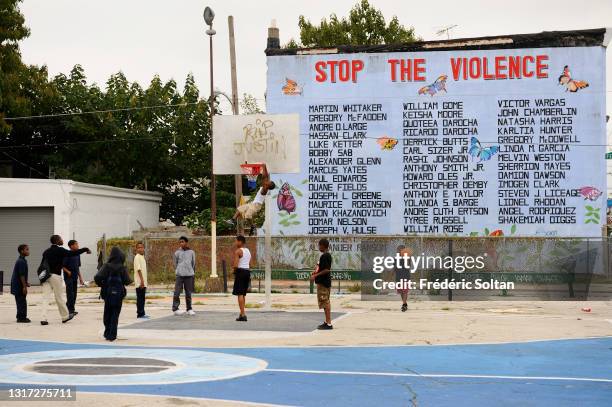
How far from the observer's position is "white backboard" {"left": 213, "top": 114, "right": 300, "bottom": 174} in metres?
25.9

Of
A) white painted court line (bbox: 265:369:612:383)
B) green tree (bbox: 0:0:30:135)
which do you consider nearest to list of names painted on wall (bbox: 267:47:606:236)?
green tree (bbox: 0:0:30:135)

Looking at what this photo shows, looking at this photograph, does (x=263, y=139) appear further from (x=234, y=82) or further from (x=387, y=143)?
(x=387, y=143)

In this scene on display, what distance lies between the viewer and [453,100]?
37.4 m

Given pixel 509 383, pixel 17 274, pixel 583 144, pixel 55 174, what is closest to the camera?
pixel 509 383

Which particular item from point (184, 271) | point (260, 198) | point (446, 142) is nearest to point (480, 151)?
point (446, 142)

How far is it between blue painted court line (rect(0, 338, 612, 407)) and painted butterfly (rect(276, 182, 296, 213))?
22.1 m

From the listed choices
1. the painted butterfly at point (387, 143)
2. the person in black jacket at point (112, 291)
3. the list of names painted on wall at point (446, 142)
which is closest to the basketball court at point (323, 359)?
the person in black jacket at point (112, 291)

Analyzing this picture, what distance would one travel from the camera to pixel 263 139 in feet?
85.1

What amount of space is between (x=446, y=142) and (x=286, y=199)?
6979 millimetres

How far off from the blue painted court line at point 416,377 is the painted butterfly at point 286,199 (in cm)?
2208

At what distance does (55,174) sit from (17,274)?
29.4 m

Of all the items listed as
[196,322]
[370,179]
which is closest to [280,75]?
[370,179]

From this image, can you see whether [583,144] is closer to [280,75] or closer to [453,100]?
[453,100]

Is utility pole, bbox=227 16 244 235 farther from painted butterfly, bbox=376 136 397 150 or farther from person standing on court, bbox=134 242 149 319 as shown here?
person standing on court, bbox=134 242 149 319
